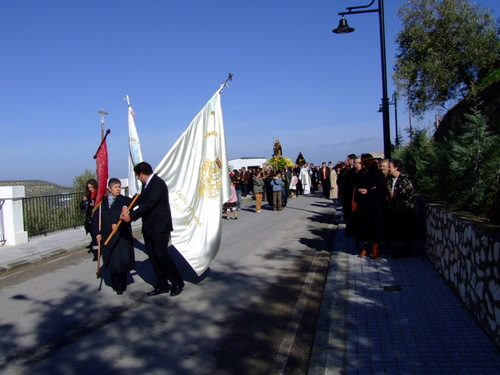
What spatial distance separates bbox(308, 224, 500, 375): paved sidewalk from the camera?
4289 mm

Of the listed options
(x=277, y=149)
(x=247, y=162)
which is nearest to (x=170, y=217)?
(x=277, y=149)

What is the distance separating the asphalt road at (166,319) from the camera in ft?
15.5

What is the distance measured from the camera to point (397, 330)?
16.9 feet

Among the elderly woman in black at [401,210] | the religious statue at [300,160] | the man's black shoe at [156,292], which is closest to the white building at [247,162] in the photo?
the religious statue at [300,160]

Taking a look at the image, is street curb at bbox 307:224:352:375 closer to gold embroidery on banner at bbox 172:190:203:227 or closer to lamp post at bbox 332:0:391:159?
gold embroidery on banner at bbox 172:190:203:227

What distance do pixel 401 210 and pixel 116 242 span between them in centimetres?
463

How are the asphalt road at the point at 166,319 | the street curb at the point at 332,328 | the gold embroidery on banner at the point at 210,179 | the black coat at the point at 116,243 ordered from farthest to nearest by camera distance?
1. the gold embroidery on banner at the point at 210,179
2. the black coat at the point at 116,243
3. the asphalt road at the point at 166,319
4. the street curb at the point at 332,328

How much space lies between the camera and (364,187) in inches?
342

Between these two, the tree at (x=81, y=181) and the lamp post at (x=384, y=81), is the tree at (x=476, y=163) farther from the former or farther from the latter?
the tree at (x=81, y=181)

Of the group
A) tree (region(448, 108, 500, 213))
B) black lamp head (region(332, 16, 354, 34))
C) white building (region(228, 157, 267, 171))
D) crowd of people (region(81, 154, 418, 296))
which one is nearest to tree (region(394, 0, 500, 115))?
black lamp head (region(332, 16, 354, 34))

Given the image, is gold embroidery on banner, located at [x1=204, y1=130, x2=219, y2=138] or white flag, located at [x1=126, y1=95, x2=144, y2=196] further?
white flag, located at [x1=126, y1=95, x2=144, y2=196]

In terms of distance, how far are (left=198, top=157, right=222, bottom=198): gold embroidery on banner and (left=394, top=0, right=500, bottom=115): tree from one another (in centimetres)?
1581

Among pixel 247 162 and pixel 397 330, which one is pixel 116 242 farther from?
pixel 247 162

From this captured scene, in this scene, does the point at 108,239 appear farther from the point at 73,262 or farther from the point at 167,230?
the point at 73,262
